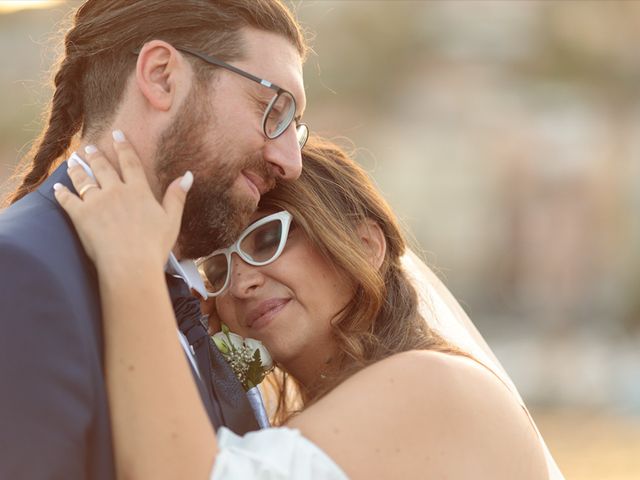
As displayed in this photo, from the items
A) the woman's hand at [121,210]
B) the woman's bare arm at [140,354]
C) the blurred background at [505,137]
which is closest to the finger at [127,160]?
the woman's hand at [121,210]

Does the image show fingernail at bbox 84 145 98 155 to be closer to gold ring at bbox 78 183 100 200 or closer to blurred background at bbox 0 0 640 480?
gold ring at bbox 78 183 100 200

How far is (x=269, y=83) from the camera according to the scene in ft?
10.3

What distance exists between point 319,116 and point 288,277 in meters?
20.1

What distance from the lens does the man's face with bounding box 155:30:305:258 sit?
304cm

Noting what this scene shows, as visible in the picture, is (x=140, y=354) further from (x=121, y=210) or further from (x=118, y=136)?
(x=118, y=136)

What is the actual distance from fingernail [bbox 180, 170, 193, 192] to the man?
0.14ft

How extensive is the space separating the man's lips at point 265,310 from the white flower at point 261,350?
83 millimetres

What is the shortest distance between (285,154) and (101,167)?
62 cm

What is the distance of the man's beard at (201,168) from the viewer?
3027 millimetres

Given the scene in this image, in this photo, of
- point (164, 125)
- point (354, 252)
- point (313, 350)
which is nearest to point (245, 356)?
point (313, 350)

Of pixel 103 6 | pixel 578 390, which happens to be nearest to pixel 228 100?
pixel 103 6

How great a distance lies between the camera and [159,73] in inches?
120

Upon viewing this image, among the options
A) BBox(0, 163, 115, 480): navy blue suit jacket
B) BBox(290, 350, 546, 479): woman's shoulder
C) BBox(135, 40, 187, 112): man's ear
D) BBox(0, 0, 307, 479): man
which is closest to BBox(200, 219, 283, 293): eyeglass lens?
BBox(0, 0, 307, 479): man

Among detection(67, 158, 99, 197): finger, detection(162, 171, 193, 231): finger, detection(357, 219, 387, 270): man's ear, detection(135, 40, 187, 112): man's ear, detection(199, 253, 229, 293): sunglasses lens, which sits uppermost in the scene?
detection(135, 40, 187, 112): man's ear
